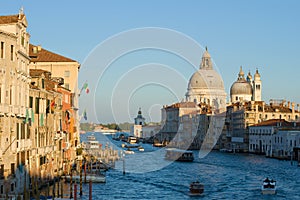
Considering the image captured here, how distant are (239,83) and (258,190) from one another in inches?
3227

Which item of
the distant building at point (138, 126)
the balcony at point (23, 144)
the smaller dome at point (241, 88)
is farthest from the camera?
the distant building at point (138, 126)

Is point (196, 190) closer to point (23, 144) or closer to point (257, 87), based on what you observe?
point (23, 144)

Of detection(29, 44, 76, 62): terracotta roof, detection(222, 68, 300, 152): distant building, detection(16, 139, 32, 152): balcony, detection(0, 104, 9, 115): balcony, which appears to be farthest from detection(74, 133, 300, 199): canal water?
detection(222, 68, 300, 152): distant building

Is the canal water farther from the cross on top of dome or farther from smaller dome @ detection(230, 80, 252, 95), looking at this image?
the cross on top of dome

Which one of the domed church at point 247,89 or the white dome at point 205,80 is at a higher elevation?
the white dome at point 205,80

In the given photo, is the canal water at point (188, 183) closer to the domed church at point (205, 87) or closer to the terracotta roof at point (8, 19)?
the terracotta roof at point (8, 19)

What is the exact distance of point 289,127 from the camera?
66.4 meters

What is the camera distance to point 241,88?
111188mm

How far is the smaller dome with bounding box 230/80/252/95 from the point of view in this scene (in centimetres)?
11075

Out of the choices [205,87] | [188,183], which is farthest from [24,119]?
[205,87]

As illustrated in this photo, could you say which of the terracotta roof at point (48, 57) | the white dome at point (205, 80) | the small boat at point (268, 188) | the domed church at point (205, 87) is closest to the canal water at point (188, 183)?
the small boat at point (268, 188)

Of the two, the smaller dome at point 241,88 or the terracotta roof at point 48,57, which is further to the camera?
the smaller dome at point 241,88

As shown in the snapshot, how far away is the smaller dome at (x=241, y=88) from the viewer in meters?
111

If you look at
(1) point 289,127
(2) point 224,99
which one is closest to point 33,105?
(1) point 289,127
